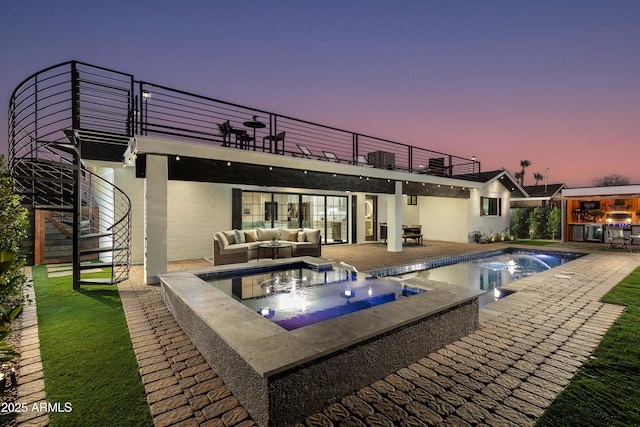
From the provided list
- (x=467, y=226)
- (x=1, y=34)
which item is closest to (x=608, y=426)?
(x=467, y=226)

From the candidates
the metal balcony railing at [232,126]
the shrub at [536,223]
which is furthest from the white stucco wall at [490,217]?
the metal balcony railing at [232,126]

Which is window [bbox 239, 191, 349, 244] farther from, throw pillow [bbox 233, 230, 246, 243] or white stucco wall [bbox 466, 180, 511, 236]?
white stucco wall [bbox 466, 180, 511, 236]

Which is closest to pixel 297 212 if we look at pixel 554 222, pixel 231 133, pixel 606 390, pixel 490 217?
pixel 231 133

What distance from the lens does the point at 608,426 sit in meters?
1.97

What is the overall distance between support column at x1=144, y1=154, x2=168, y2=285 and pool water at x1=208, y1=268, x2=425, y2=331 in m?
1.81

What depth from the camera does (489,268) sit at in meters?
8.93

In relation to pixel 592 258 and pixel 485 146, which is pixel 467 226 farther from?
pixel 485 146

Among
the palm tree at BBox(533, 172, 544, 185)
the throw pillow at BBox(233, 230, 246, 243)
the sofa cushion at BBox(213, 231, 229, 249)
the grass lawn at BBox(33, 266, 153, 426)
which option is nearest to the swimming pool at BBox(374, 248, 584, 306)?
the sofa cushion at BBox(213, 231, 229, 249)

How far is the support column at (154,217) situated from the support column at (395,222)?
25.7 feet

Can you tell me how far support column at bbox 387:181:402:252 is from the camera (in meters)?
11.1

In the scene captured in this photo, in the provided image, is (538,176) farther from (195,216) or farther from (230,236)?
(195,216)

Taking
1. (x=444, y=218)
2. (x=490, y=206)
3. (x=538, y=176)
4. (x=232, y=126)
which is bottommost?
(x=444, y=218)

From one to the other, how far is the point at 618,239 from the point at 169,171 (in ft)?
54.7

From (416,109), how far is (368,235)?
10549 millimetres
